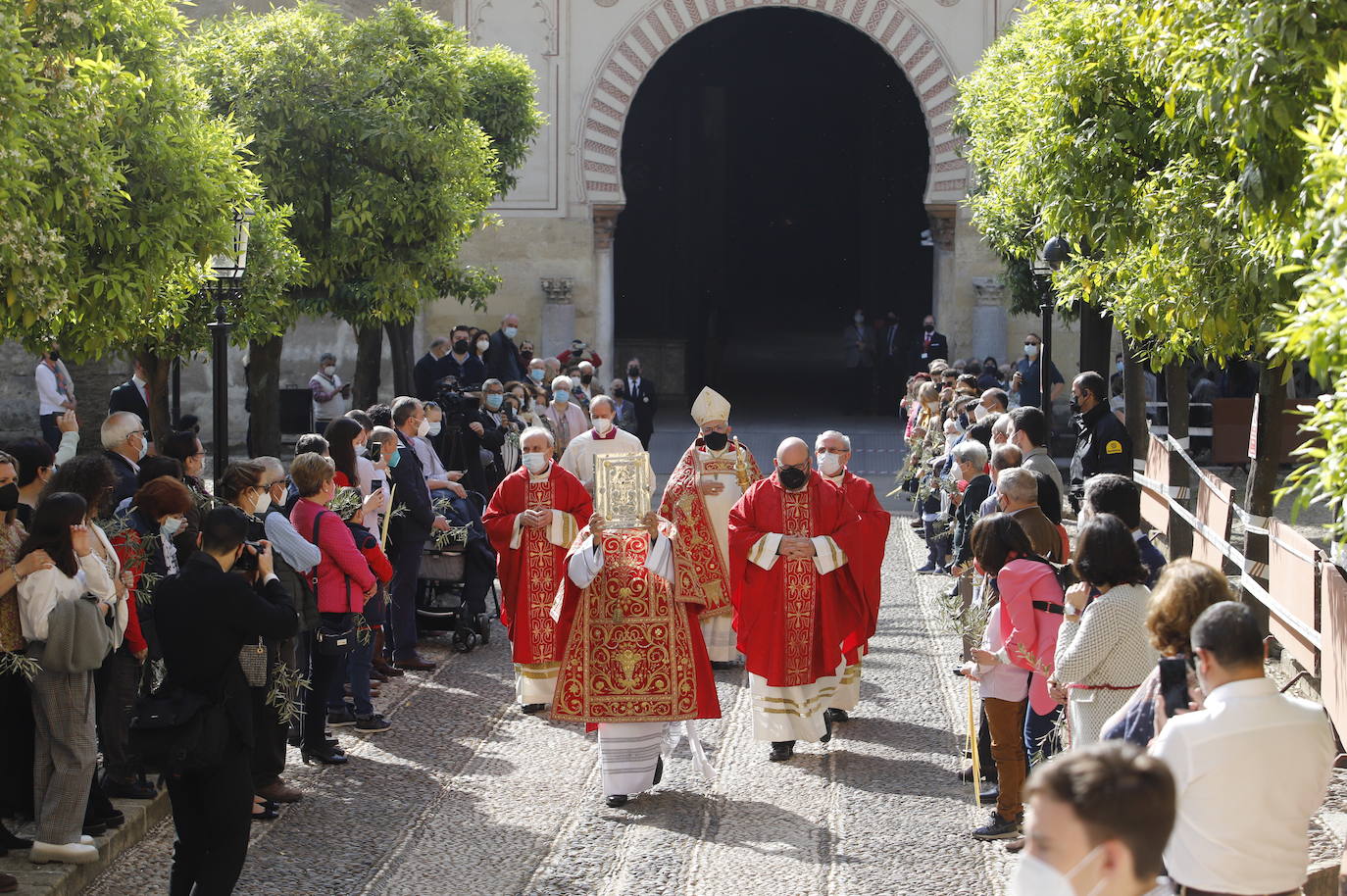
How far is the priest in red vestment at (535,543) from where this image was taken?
8.30 meters

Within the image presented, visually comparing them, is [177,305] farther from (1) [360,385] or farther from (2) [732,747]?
(1) [360,385]

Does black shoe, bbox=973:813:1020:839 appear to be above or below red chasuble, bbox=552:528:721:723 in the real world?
below

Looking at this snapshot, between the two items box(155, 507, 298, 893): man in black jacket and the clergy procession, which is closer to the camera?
box(155, 507, 298, 893): man in black jacket

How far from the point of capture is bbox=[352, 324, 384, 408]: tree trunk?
54.0 feet

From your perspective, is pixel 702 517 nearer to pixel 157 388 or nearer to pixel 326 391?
pixel 157 388

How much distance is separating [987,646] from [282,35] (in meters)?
9.69

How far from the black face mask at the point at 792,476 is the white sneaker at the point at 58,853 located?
3.38 meters

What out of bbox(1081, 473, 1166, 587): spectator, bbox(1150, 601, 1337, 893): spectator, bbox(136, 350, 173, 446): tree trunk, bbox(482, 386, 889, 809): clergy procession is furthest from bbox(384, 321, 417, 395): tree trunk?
bbox(1150, 601, 1337, 893): spectator

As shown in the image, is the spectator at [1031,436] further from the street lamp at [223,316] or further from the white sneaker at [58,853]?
the white sneaker at [58,853]

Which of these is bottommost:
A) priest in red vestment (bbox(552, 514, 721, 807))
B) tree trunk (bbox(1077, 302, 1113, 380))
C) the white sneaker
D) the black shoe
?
the black shoe

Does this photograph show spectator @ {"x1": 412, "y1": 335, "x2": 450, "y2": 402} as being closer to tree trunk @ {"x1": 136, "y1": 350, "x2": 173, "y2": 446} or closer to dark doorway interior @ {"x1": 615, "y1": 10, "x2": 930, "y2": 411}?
tree trunk @ {"x1": 136, "y1": 350, "x2": 173, "y2": 446}

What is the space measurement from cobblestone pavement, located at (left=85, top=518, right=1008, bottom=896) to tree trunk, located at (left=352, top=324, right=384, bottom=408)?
26.7ft

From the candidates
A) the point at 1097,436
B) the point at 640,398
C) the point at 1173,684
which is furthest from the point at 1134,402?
the point at 1173,684

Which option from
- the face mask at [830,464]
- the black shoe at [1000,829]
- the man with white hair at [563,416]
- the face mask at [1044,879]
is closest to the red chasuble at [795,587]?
the face mask at [830,464]
